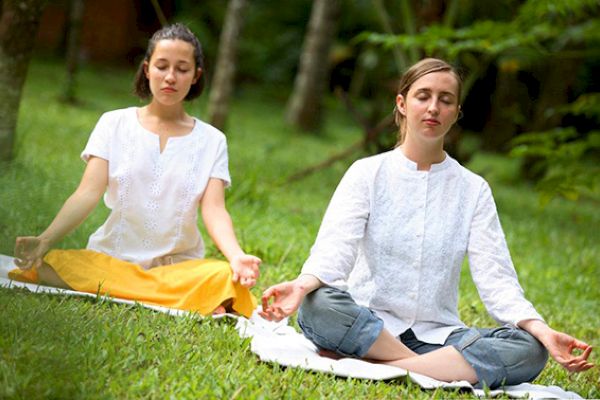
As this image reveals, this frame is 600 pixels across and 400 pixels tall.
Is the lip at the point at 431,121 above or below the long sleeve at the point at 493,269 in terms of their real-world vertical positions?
above

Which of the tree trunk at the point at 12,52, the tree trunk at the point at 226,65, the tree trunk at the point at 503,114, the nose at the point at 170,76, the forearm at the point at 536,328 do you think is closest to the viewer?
the forearm at the point at 536,328

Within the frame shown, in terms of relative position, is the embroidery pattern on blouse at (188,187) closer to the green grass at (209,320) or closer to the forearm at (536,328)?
the green grass at (209,320)

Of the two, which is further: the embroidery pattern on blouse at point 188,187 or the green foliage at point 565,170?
the green foliage at point 565,170

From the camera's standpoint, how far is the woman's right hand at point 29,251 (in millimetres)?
3424

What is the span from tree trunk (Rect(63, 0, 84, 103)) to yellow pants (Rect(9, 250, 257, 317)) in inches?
282

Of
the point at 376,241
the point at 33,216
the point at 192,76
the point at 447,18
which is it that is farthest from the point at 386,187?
the point at 447,18

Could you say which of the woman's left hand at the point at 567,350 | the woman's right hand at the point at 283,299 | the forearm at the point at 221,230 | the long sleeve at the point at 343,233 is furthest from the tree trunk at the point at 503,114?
the woman's right hand at the point at 283,299

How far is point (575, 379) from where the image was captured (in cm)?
351

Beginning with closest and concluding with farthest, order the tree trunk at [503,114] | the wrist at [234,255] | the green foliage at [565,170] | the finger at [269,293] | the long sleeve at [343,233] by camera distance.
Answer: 1. the finger at [269,293]
2. the long sleeve at [343,233]
3. the wrist at [234,255]
4. the green foliage at [565,170]
5. the tree trunk at [503,114]

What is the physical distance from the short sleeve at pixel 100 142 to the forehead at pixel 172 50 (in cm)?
36

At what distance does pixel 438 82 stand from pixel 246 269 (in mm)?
1003

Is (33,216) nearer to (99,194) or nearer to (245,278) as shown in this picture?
(99,194)

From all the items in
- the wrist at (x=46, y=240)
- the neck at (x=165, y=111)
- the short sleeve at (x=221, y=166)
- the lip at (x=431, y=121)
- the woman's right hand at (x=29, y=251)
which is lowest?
the woman's right hand at (x=29, y=251)

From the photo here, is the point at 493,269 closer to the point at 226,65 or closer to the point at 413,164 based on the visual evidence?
the point at 413,164
